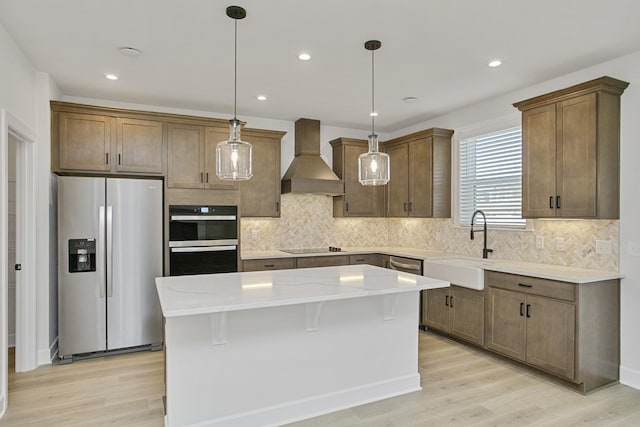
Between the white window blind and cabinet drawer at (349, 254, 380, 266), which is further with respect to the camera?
cabinet drawer at (349, 254, 380, 266)

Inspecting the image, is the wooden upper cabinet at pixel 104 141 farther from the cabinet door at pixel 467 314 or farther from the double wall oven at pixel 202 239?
the cabinet door at pixel 467 314

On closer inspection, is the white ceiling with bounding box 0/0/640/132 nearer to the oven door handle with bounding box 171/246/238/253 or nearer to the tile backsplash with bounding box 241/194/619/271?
the tile backsplash with bounding box 241/194/619/271

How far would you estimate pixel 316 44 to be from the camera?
117 inches

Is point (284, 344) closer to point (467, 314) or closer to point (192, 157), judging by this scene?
point (467, 314)

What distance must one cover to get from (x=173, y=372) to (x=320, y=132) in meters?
3.90

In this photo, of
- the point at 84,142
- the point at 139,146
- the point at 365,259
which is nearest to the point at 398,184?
the point at 365,259

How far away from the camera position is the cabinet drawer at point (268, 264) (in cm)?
451

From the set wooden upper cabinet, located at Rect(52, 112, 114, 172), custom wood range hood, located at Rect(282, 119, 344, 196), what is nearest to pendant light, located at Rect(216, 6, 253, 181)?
wooden upper cabinet, located at Rect(52, 112, 114, 172)

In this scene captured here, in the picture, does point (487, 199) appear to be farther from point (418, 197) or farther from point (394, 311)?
point (394, 311)

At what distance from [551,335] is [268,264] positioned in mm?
2868

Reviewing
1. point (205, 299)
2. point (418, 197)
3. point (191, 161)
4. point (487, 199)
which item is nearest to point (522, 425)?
point (205, 299)

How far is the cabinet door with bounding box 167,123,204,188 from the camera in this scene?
13.8ft

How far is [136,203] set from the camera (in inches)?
A: 157

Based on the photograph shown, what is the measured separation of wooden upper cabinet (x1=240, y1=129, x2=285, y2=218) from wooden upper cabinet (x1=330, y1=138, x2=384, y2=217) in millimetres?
930
